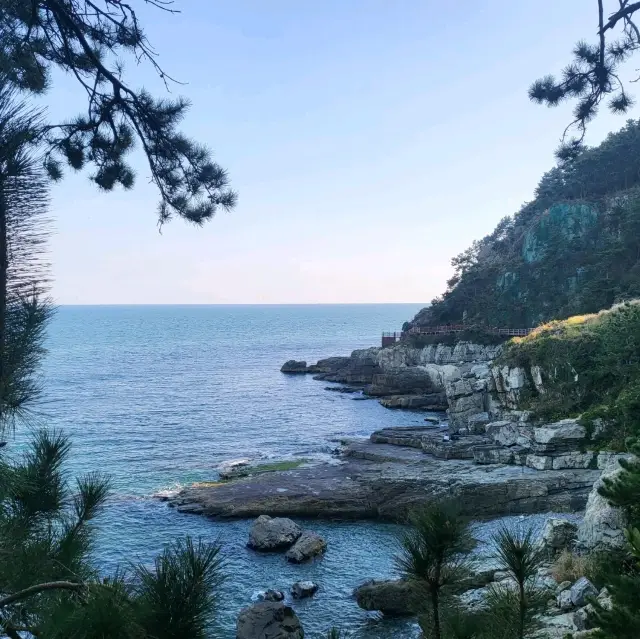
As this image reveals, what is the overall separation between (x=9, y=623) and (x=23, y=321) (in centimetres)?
211

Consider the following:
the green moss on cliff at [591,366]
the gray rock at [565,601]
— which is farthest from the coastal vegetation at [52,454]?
the green moss on cliff at [591,366]

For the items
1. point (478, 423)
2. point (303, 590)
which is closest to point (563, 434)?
point (478, 423)

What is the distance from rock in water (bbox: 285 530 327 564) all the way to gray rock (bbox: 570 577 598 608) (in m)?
11.5

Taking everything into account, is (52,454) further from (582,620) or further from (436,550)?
(582,620)

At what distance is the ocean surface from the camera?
19.6 meters

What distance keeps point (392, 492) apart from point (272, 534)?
701 cm

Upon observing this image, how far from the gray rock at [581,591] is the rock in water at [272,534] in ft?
42.2

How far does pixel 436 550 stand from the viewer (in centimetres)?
557

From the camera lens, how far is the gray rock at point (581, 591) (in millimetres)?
12213

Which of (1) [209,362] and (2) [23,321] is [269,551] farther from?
(1) [209,362]

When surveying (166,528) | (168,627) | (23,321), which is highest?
(23,321)

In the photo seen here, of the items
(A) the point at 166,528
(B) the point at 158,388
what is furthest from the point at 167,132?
(B) the point at 158,388

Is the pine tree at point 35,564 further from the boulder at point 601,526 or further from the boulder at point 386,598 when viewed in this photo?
the boulder at point 386,598

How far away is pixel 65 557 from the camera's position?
4719mm
